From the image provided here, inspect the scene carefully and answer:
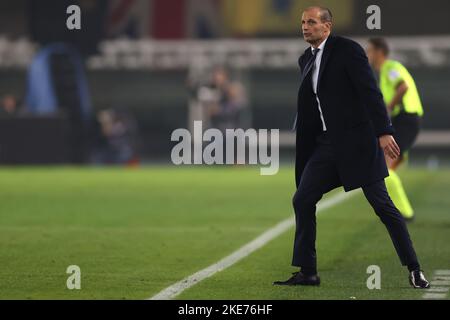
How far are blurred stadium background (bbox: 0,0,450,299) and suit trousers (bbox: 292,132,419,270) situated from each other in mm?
4884

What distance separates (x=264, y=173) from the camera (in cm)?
2664

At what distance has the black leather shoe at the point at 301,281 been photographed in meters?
9.38

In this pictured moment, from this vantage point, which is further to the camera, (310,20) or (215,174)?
(215,174)

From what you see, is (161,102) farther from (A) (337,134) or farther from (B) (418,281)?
(B) (418,281)

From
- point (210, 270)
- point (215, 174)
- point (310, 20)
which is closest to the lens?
point (310, 20)

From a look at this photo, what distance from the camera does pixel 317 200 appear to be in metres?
9.38

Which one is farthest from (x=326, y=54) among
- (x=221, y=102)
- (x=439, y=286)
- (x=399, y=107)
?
(x=221, y=102)

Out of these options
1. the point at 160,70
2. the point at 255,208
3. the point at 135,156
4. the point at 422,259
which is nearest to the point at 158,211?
the point at 255,208

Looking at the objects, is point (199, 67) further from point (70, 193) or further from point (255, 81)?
point (70, 193)

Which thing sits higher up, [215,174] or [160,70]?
[160,70]

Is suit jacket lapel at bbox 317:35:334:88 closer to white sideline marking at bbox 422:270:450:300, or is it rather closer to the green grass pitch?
the green grass pitch

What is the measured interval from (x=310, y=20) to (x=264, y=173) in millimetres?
17637

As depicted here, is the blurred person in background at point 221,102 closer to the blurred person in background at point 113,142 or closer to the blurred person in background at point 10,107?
the blurred person in background at point 113,142

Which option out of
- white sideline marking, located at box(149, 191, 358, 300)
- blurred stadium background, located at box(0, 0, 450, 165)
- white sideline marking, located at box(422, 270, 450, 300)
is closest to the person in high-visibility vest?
white sideline marking, located at box(149, 191, 358, 300)
